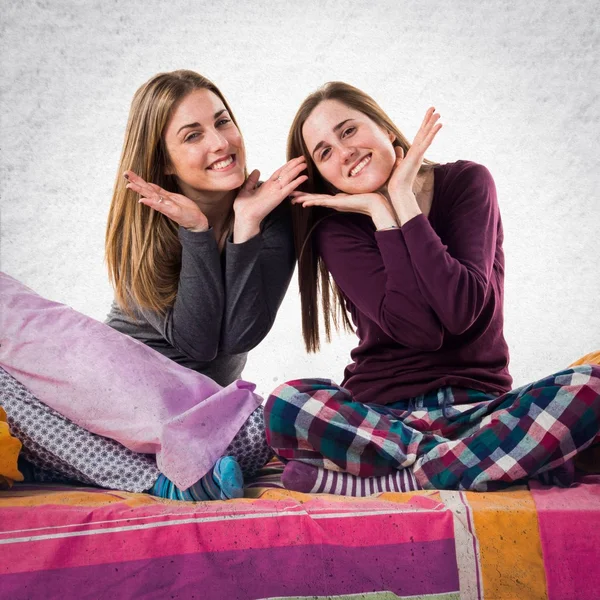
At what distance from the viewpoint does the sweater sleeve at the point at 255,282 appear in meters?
1.45

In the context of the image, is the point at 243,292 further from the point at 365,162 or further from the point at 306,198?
the point at 365,162

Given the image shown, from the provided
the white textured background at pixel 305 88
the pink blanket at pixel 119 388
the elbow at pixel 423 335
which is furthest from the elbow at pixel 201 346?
the white textured background at pixel 305 88

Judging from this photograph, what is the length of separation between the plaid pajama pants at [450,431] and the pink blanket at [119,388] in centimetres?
12

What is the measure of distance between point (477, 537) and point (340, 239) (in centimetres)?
69

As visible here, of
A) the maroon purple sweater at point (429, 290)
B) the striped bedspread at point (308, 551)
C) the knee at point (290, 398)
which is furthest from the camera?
the maroon purple sweater at point (429, 290)

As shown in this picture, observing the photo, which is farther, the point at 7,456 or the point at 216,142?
the point at 216,142

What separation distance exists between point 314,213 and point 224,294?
26cm

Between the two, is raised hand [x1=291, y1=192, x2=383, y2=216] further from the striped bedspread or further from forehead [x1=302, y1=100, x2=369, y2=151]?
the striped bedspread


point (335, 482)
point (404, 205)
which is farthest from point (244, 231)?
point (335, 482)

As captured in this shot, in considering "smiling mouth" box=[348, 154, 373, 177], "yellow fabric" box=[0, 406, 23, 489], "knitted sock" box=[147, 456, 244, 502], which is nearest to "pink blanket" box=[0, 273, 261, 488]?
"knitted sock" box=[147, 456, 244, 502]

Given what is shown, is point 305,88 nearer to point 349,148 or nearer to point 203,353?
point 349,148

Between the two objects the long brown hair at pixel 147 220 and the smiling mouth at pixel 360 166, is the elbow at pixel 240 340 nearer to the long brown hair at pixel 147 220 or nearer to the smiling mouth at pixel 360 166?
the long brown hair at pixel 147 220

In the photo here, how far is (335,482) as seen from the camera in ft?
3.81

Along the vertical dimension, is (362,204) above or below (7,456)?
above
